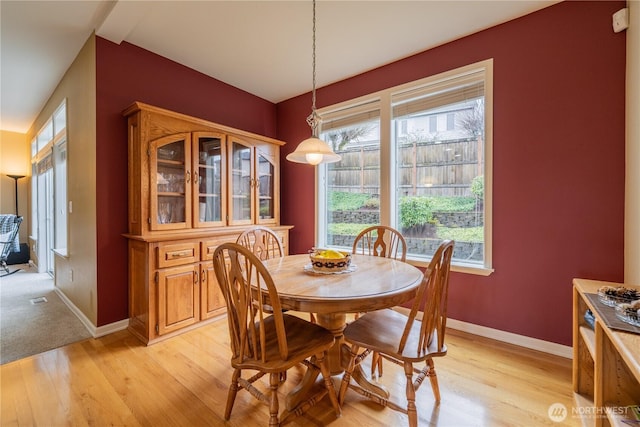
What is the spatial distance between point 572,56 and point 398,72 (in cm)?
134

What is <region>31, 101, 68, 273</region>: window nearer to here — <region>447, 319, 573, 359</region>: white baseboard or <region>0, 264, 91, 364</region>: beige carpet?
<region>0, 264, 91, 364</region>: beige carpet

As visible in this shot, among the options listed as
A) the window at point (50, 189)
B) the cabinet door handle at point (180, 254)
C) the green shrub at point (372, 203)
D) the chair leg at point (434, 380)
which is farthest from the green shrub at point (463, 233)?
the window at point (50, 189)

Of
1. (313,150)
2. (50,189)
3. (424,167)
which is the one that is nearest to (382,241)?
(424,167)

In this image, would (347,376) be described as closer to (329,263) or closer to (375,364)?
(375,364)


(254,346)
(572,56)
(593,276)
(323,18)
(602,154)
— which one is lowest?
(254,346)

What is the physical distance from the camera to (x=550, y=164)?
2.07 metres

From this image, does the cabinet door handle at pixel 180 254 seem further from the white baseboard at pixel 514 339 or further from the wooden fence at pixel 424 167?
the white baseboard at pixel 514 339

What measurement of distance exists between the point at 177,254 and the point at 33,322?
5.38 feet

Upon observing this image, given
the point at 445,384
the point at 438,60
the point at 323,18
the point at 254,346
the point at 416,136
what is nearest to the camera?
the point at 254,346

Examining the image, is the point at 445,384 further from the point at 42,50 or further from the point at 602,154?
the point at 42,50

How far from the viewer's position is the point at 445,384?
5.68 ft

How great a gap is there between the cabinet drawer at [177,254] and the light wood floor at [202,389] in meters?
0.66

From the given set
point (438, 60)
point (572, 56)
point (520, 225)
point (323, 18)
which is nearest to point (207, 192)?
point (323, 18)

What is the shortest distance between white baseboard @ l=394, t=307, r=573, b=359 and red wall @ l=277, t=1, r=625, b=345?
45mm
